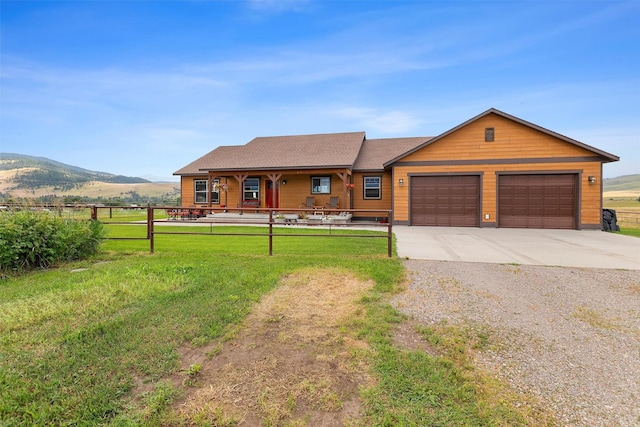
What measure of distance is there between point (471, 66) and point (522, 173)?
11147 millimetres

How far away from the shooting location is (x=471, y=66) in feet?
69.7

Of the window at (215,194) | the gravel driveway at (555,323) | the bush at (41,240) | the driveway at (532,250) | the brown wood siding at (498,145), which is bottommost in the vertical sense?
the gravel driveway at (555,323)

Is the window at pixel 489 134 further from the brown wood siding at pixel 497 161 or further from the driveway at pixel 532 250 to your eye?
the driveway at pixel 532 250

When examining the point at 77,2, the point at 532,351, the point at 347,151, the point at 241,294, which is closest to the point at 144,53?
the point at 77,2

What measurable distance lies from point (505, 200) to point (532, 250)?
681 cm

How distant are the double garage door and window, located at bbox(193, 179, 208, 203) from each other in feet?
44.5

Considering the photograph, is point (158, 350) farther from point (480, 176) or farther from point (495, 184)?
point (495, 184)

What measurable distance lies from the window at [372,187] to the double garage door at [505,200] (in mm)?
2895

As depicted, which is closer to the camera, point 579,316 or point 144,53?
point 579,316

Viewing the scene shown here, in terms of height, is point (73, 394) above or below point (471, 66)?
below

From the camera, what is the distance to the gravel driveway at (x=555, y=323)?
2176 millimetres

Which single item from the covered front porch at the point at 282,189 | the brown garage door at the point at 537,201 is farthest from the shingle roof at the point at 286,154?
the brown garage door at the point at 537,201

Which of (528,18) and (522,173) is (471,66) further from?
(522,173)

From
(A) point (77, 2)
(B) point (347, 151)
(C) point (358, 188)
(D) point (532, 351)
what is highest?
(A) point (77, 2)
